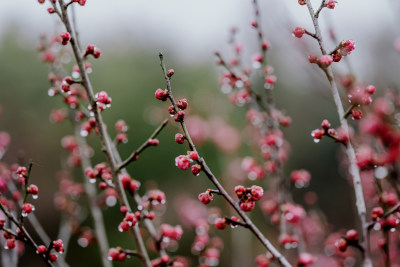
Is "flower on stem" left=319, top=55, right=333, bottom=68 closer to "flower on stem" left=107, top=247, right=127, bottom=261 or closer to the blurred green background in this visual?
"flower on stem" left=107, top=247, right=127, bottom=261

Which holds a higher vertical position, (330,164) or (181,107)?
(181,107)

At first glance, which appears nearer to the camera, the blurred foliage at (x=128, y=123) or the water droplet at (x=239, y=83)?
the water droplet at (x=239, y=83)

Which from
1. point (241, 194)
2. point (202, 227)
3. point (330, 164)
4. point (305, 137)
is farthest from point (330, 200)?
point (241, 194)

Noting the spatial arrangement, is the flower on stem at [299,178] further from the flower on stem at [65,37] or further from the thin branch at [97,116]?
the flower on stem at [65,37]

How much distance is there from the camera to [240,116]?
31.6ft

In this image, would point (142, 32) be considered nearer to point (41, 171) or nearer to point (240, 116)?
point (240, 116)

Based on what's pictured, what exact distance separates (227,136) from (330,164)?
862cm

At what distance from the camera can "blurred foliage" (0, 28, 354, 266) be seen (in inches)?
306

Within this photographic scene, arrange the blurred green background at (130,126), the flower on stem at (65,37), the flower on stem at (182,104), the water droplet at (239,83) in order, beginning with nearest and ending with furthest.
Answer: the flower on stem at (182,104) → the flower on stem at (65,37) → the water droplet at (239,83) → the blurred green background at (130,126)

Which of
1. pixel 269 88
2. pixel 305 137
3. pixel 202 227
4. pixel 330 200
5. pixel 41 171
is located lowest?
pixel 330 200

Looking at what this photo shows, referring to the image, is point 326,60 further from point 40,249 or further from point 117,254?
point 40,249

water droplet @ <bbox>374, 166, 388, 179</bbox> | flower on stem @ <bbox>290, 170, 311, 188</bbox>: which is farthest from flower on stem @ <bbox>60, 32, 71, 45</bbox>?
flower on stem @ <bbox>290, 170, 311, 188</bbox>

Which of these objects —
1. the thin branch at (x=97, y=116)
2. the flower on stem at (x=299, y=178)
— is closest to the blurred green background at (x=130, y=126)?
the flower on stem at (x=299, y=178)

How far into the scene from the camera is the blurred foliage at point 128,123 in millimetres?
7767
